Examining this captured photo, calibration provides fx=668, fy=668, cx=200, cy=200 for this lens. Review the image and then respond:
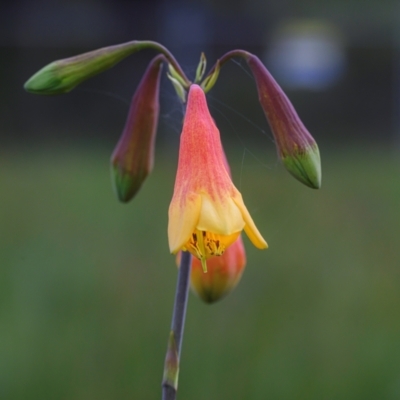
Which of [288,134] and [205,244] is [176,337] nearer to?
[205,244]

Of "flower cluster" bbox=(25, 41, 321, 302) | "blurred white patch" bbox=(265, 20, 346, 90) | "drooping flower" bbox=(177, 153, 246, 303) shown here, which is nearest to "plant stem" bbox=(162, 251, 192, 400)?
"flower cluster" bbox=(25, 41, 321, 302)

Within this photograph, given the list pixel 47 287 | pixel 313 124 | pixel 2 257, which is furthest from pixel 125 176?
pixel 313 124

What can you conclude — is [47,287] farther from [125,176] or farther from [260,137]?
[260,137]

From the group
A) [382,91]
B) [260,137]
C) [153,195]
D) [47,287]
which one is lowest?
[47,287]

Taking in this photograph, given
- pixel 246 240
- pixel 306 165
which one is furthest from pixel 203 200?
pixel 246 240

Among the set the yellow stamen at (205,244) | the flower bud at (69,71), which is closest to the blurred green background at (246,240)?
the yellow stamen at (205,244)

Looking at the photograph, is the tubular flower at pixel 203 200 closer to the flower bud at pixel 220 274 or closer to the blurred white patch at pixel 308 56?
the flower bud at pixel 220 274

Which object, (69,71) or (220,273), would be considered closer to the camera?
(69,71)
